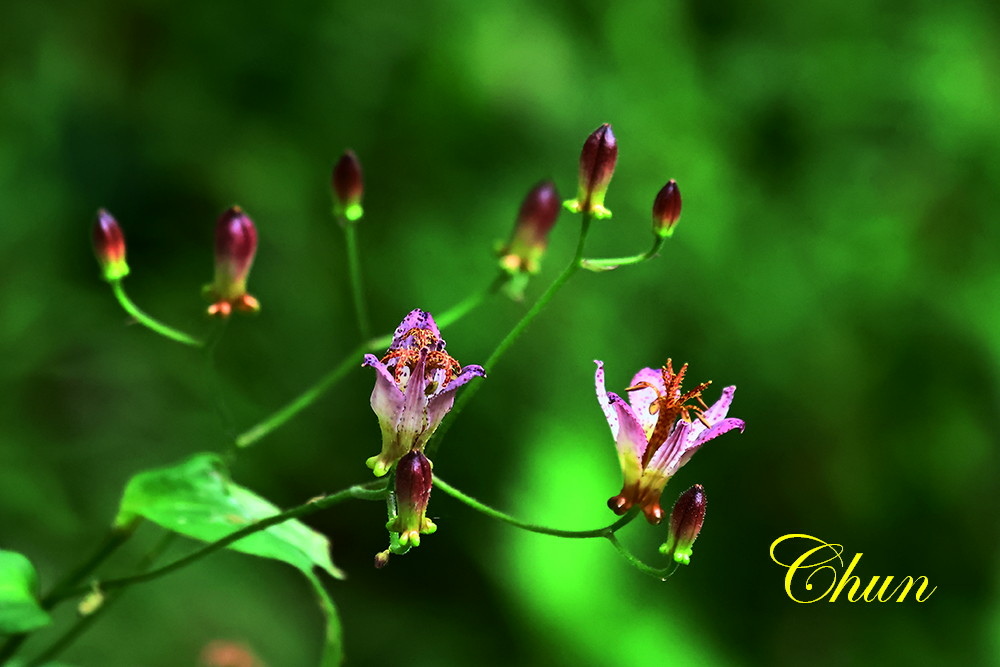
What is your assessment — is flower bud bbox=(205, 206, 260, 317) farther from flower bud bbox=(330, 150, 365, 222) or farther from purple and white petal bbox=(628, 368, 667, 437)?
purple and white petal bbox=(628, 368, 667, 437)

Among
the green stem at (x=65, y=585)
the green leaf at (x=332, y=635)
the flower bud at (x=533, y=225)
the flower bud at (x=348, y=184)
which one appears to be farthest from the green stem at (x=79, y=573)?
the flower bud at (x=533, y=225)

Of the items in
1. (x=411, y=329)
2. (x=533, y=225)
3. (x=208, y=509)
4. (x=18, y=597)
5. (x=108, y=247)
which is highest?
(x=533, y=225)

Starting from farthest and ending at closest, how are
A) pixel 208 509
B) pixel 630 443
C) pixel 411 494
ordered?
pixel 208 509 → pixel 630 443 → pixel 411 494

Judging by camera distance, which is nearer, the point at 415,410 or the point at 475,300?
the point at 415,410

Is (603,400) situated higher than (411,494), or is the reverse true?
(603,400)

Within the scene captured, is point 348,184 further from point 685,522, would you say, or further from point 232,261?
point 685,522

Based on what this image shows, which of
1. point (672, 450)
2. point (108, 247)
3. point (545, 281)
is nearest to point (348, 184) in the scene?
point (108, 247)

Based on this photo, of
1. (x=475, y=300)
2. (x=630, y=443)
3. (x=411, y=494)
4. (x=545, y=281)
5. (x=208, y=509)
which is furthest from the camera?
(x=545, y=281)

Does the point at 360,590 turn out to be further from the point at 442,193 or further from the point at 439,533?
the point at 442,193
